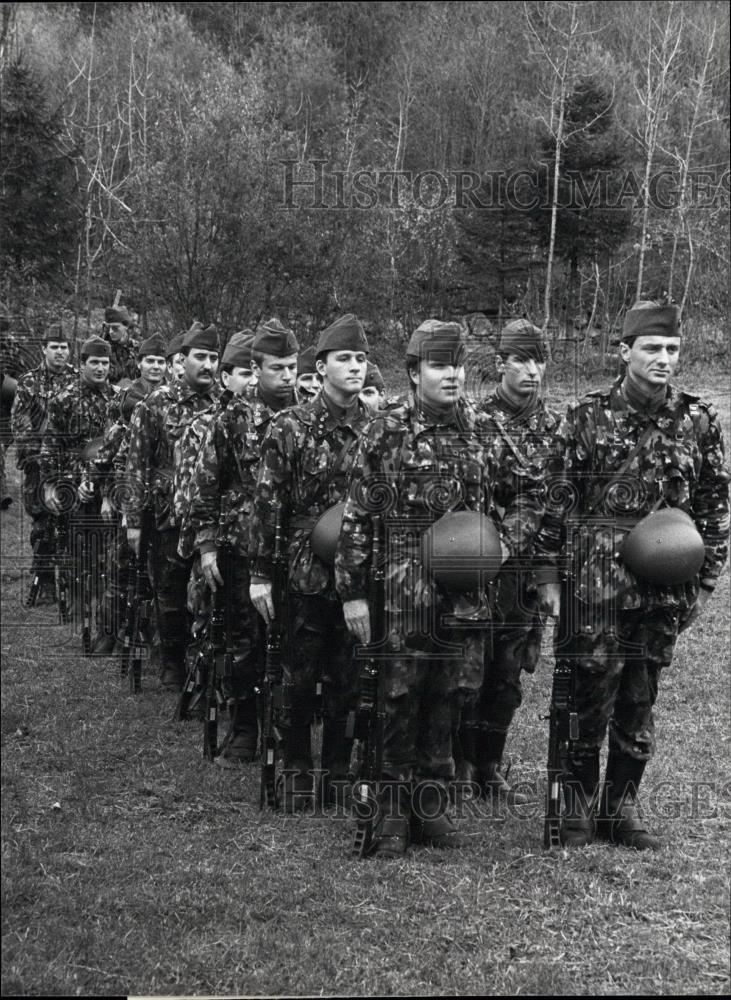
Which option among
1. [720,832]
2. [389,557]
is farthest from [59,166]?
[720,832]

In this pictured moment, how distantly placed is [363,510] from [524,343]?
206 centimetres

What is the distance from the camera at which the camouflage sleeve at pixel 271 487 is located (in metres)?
5.93

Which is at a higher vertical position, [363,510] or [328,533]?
[363,510]

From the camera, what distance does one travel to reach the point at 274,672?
5984mm

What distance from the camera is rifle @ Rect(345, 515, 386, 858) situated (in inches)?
208

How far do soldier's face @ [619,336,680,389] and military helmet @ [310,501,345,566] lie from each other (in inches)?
60.8

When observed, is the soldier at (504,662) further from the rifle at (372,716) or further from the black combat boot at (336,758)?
the rifle at (372,716)

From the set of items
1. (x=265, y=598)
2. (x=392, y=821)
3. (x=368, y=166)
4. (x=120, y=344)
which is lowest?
(x=392, y=821)

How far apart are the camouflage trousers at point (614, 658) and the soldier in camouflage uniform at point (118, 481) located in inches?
194

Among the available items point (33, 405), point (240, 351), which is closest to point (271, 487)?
point (240, 351)

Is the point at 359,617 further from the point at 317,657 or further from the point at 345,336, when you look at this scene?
the point at 345,336

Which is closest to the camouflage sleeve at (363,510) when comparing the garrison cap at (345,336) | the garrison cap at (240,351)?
the garrison cap at (345,336)

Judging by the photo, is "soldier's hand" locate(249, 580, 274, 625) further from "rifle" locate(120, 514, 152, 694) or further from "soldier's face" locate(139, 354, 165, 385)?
"soldier's face" locate(139, 354, 165, 385)

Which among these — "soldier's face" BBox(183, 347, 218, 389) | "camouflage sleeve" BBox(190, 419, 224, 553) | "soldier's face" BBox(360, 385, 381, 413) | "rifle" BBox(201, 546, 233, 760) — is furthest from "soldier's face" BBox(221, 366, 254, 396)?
"rifle" BBox(201, 546, 233, 760)
